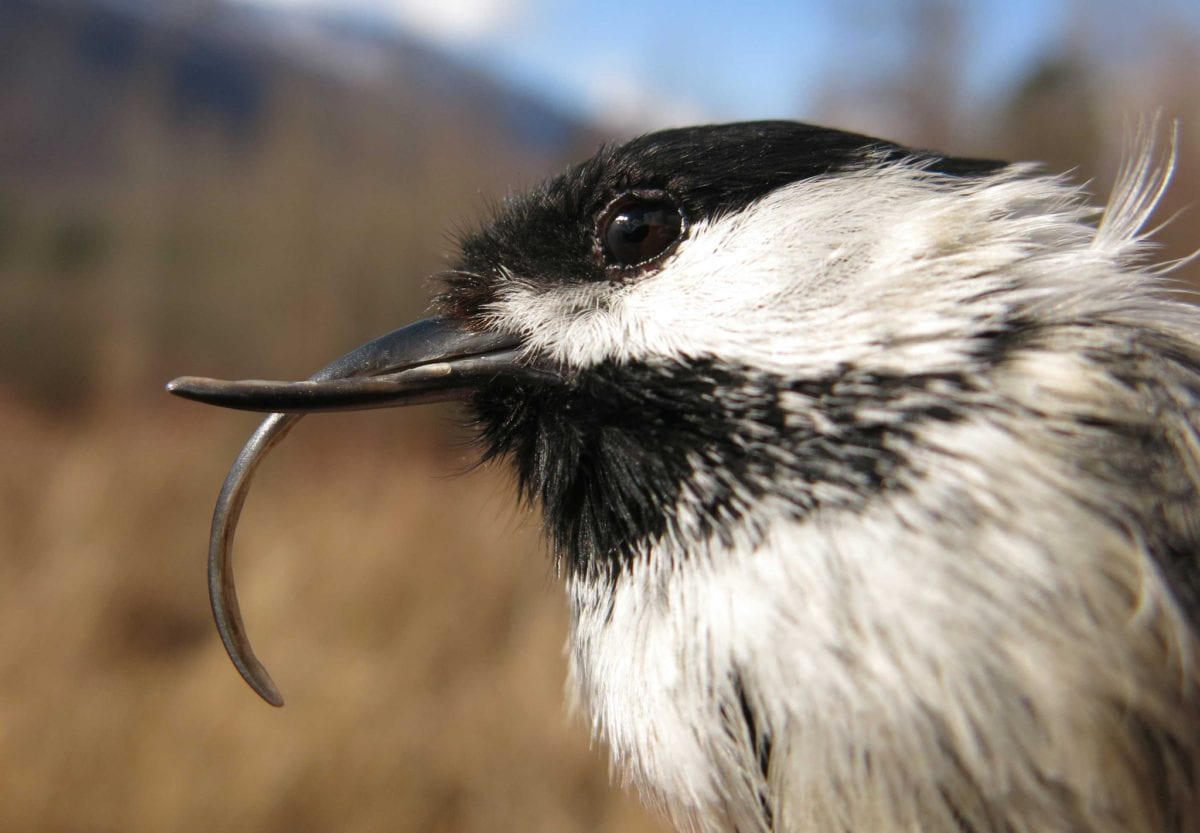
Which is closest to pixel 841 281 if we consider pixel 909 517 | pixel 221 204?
pixel 909 517

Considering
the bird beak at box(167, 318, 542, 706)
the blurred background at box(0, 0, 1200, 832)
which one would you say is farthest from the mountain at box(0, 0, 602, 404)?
the bird beak at box(167, 318, 542, 706)

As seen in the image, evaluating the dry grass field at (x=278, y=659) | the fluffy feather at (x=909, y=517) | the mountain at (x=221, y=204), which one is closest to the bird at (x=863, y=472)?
the fluffy feather at (x=909, y=517)

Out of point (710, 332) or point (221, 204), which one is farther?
point (221, 204)

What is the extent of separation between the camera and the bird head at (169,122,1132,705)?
981 mm

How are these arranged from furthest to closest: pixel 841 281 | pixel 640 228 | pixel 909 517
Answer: pixel 640 228 < pixel 841 281 < pixel 909 517

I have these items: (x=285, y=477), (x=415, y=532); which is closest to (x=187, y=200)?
(x=285, y=477)

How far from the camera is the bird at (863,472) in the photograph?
91 cm

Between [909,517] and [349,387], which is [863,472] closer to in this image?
[909,517]

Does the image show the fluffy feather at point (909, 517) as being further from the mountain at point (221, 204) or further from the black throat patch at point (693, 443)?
the mountain at point (221, 204)

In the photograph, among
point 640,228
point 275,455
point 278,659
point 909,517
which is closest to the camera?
point 909,517

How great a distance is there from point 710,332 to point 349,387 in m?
0.50

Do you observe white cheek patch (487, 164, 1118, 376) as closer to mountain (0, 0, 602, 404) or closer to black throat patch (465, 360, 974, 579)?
black throat patch (465, 360, 974, 579)

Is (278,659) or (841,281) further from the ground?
(841,281)

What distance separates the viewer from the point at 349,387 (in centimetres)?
123
